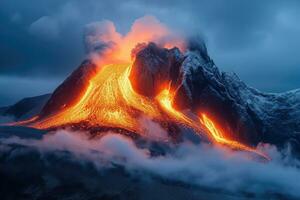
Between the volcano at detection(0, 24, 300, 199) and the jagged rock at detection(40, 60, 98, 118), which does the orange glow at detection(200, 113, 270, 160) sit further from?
the jagged rock at detection(40, 60, 98, 118)

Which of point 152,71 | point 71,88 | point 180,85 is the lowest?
point 71,88

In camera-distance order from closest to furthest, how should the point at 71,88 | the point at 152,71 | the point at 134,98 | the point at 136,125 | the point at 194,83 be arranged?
1. the point at 136,125
2. the point at 134,98
3. the point at 152,71
4. the point at 71,88
5. the point at 194,83

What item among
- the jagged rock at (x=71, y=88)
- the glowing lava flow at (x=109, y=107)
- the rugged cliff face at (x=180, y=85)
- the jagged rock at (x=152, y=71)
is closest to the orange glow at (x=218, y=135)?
the rugged cliff face at (x=180, y=85)

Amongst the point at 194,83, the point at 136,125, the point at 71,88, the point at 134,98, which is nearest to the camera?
the point at 136,125

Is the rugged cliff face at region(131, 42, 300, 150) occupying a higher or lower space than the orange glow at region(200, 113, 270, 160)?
higher

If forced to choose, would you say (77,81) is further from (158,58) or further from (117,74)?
(158,58)

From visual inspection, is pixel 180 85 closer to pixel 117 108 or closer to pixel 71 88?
pixel 117 108

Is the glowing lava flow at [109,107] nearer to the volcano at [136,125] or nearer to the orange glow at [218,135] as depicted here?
the volcano at [136,125]

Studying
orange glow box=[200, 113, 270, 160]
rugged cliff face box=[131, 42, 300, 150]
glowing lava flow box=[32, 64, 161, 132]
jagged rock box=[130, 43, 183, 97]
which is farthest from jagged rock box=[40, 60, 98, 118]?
orange glow box=[200, 113, 270, 160]

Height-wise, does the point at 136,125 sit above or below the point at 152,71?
below

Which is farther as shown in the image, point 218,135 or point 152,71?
point 218,135

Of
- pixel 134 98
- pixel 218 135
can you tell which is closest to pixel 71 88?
pixel 134 98

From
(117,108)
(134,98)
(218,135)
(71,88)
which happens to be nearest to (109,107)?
(117,108)
